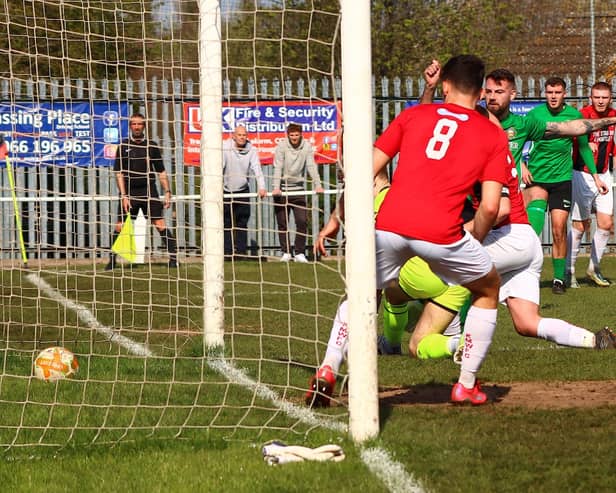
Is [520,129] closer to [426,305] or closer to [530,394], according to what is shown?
[426,305]

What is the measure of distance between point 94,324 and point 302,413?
4.63 m

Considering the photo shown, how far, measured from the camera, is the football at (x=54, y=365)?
7.58m

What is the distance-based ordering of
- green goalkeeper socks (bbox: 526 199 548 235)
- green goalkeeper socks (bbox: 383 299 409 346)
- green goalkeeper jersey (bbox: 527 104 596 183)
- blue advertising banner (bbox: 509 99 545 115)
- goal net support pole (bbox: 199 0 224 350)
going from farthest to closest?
blue advertising banner (bbox: 509 99 545 115) < green goalkeeper jersey (bbox: 527 104 596 183) < green goalkeeper socks (bbox: 526 199 548 235) < goal net support pole (bbox: 199 0 224 350) < green goalkeeper socks (bbox: 383 299 409 346)

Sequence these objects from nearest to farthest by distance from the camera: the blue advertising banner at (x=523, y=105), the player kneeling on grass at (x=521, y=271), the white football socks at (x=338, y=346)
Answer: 1. the white football socks at (x=338, y=346)
2. the player kneeling on grass at (x=521, y=271)
3. the blue advertising banner at (x=523, y=105)

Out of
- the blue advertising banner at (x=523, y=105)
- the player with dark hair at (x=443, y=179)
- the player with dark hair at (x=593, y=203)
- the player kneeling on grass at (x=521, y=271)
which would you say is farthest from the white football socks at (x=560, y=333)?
the blue advertising banner at (x=523, y=105)

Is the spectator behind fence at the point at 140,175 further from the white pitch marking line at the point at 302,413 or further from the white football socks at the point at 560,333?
the white football socks at the point at 560,333

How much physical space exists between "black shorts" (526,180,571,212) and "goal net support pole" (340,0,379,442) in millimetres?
7958

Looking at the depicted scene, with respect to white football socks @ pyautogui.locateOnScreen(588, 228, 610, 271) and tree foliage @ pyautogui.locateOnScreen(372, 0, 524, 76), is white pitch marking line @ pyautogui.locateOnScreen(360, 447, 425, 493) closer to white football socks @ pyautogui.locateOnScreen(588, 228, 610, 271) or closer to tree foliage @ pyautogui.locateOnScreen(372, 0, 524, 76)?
white football socks @ pyautogui.locateOnScreen(588, 228, 610, 271)

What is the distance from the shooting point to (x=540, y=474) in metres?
4.89

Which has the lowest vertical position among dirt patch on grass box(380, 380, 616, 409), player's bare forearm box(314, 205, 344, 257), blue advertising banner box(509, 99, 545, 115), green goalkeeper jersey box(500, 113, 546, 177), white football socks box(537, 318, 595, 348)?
dirt patch on grass box(380, 380, 616, 409)

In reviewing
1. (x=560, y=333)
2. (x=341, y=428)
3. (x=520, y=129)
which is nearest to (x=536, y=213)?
(x=520, y=129)

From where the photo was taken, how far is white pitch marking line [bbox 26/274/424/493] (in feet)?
15.9

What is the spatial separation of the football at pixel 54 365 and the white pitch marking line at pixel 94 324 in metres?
0.52

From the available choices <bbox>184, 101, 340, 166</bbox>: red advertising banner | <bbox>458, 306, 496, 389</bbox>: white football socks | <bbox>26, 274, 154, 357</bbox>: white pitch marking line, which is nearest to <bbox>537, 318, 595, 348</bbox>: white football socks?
<bbox>458, 306, 496, 389</bbox>: white football socks
